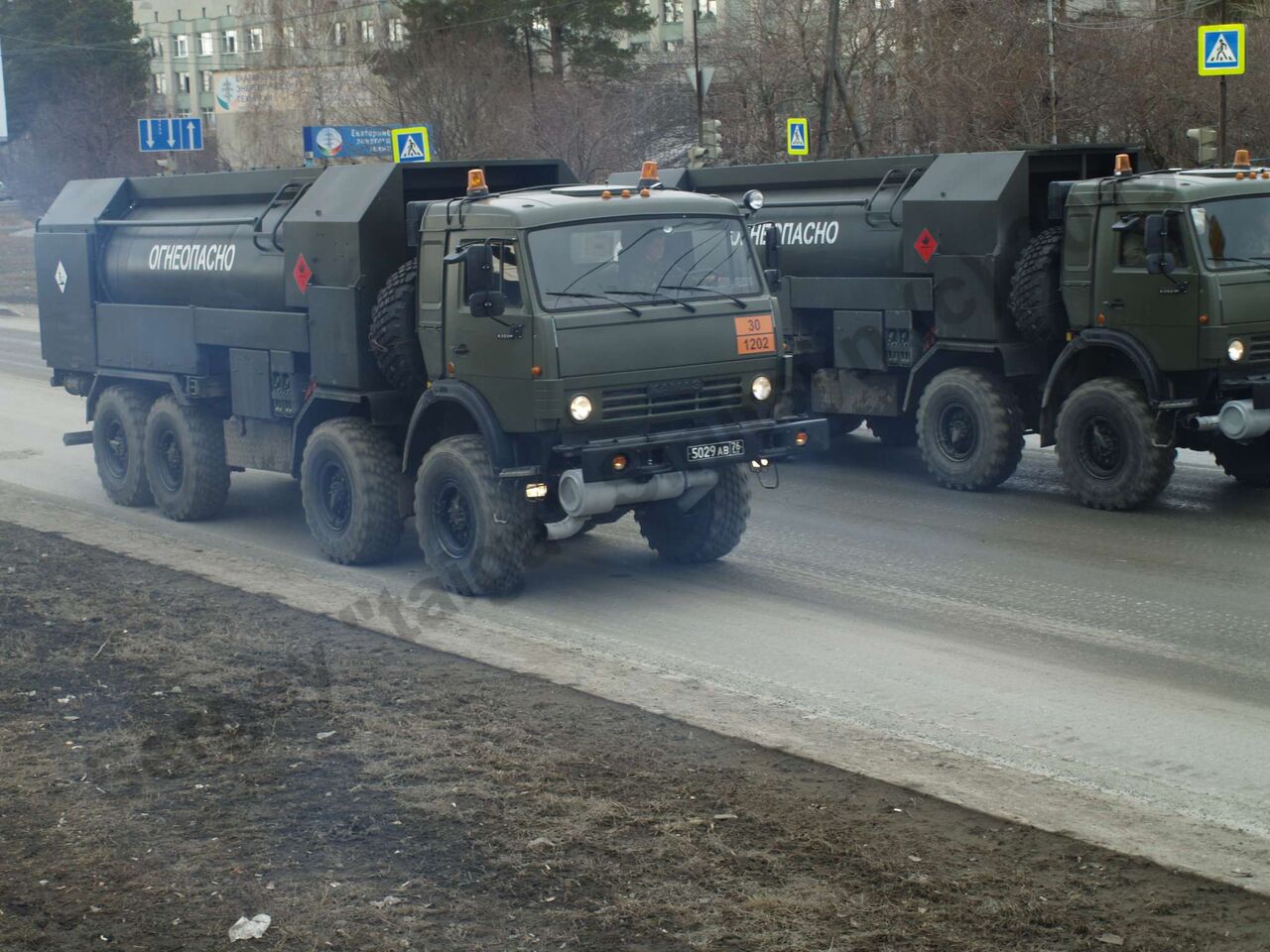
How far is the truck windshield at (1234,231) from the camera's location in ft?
40.0

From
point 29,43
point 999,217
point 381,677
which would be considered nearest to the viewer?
point 381,677

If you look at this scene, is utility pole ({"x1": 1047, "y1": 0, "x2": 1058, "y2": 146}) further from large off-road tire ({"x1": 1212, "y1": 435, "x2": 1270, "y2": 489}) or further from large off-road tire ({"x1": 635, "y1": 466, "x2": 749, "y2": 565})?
A: large off-road tire ({"x1": 635, "y1": 466, "x2": 749, "y2": 565})

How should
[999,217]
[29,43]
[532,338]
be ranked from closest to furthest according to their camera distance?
[532,338] → [999,217] → [29,43]

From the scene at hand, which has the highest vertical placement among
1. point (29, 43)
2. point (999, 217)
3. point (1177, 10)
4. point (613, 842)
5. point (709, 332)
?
point (29, 43)

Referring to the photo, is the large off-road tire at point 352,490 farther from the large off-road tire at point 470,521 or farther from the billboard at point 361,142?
the billboard at point 361,142

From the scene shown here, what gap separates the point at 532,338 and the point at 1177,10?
91.7 ft

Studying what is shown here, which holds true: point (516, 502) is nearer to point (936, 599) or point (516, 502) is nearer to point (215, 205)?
point (936, 599)

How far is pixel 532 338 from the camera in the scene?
9.77m

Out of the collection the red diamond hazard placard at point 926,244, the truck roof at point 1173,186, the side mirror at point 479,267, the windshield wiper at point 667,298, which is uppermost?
the truck roof at point 1173,186

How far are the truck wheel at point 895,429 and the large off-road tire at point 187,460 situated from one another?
619cm

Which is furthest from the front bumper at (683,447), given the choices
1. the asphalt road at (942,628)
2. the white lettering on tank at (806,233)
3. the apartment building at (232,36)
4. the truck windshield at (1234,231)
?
the apartment building at (232,36)

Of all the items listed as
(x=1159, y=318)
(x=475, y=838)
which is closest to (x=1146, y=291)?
(x=1159, y=318)

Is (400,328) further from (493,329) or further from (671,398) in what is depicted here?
(671,398)

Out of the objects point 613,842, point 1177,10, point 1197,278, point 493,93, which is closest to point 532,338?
point 613,842
